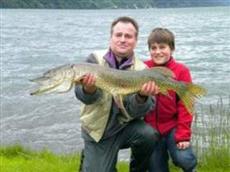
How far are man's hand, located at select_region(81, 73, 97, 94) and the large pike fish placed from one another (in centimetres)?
4

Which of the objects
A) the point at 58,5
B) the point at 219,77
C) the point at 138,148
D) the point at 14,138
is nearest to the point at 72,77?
the point at 138,148

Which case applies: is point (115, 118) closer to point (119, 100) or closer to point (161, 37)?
point (119, 100)

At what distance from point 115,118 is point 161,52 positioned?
3.01 feet

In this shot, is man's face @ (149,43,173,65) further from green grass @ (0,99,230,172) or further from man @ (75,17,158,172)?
green grass @ (0,99,230,172)

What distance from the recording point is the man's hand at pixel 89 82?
552 cm

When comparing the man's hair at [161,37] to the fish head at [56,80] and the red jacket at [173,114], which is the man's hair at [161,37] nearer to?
the red jacket at [173,114]

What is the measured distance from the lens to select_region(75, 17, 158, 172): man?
19.9 feet

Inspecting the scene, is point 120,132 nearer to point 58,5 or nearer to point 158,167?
point 158,167

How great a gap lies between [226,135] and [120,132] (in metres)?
2.54

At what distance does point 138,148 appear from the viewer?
249 inches

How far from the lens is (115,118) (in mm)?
6277

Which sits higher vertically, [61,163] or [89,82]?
[89,82]

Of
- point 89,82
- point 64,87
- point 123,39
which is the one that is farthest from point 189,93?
point 64,87

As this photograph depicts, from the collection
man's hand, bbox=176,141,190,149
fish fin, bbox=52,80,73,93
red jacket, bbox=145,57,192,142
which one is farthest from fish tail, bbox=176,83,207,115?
fish fin, bbox=52,80,73,93
